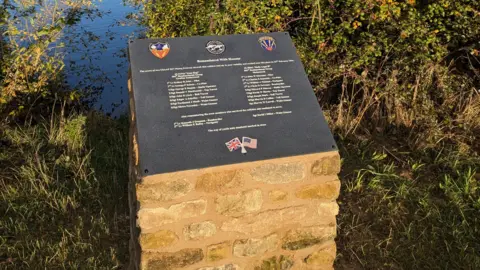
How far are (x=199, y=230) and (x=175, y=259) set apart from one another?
23 centimetres

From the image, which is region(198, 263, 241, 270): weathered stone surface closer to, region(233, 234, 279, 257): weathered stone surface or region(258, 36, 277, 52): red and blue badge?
region(233, 234, 279, 257): weathered stone surface

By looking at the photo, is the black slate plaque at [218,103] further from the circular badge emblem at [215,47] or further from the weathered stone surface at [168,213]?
the weathered stone surface at [168,213]

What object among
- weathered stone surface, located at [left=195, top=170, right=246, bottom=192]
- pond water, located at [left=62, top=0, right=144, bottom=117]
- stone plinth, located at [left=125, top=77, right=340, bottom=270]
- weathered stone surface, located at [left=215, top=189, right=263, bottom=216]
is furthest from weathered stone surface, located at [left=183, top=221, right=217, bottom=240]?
pond water, located at [left=62, top=0, right=144, bottom=117]

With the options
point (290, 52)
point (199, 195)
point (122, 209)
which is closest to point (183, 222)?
point (199, 195)

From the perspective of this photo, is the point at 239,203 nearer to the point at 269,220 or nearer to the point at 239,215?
the point at 239,215

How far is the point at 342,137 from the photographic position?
14.9 ft

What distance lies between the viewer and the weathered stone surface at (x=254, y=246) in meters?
2.60

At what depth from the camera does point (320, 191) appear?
104 inches

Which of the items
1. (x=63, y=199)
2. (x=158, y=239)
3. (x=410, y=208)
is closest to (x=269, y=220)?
(x=158, y=239)

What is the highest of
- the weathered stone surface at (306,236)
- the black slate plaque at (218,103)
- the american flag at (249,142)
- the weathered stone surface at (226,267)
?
the black slate plaque at (218,103)

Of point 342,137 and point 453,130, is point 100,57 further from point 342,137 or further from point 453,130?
point 453,130

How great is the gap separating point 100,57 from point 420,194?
5.73m

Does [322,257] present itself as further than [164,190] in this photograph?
Yes

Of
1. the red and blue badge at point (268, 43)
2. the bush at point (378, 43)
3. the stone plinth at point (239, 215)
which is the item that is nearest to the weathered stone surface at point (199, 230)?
the stone plinth at point (239, 215)
